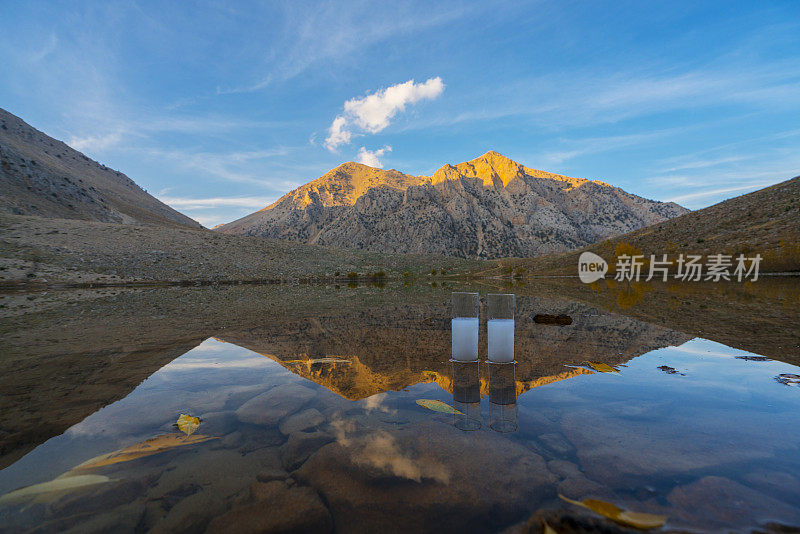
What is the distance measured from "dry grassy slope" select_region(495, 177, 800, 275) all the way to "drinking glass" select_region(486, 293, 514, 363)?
6011cm

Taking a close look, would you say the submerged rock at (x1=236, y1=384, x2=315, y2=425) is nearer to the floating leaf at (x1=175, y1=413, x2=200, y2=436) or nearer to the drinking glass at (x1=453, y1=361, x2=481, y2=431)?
the floating leaf at (x1=175, y1=413, x2=200, y2=436)

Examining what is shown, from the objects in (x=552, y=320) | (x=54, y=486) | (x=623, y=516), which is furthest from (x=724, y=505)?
(x=552, y=320)

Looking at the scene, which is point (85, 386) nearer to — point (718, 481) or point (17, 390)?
point (17, 390)

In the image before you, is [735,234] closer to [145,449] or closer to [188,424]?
[188,424]

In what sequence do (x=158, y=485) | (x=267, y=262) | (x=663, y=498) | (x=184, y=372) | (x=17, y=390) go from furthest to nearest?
(x=267, y=262)
(x=184, y=372)
(x=17, y=390)
(x=158, y=485)
(x=663, y=498)

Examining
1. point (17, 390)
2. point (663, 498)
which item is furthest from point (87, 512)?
point (17, 390)

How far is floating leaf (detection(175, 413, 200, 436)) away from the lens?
147 inches

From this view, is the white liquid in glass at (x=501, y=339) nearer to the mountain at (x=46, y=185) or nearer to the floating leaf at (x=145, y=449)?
the floating leaf at (x=145, y=449)

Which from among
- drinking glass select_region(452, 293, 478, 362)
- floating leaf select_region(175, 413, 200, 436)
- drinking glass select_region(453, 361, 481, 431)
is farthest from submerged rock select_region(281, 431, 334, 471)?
drinking glass select_region(452, 293, 478, 362)

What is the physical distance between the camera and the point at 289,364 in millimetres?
6555

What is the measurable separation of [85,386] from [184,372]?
4.40 ft

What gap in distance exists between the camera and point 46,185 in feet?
236

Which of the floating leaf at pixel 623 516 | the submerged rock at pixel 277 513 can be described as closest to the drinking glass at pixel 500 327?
the floating leaf at pixel 623 516

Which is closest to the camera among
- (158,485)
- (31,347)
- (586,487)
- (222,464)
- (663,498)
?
(663,498)
